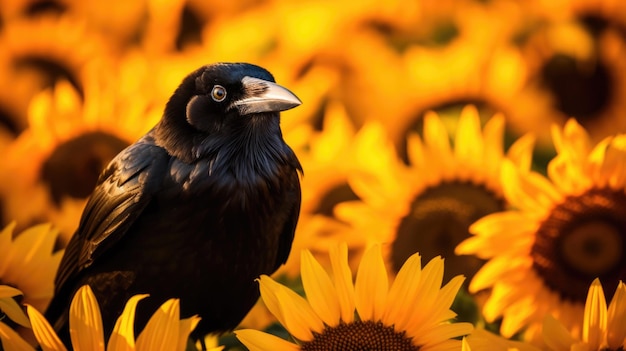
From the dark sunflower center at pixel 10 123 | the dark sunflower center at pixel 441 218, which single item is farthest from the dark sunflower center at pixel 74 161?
the dark sunflower center at pixel 441 218

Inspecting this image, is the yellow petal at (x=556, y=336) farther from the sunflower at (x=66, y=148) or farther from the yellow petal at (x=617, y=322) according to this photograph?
the sunflower at (x=66, y=148)

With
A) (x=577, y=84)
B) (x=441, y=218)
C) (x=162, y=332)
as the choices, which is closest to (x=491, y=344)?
(x=162, y=332)

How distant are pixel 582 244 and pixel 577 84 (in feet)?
1.13

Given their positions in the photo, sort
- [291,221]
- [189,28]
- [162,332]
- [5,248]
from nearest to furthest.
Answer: [162,332] → [5,248] → [291,221] → [189,28]

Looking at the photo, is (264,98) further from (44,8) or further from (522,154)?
(44,8)

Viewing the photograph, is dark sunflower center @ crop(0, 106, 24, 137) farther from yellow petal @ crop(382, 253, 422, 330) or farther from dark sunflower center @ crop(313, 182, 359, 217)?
yellow petal @ crop(382, 253, 422, 330)

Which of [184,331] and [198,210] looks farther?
[198,210]

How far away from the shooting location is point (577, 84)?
130cm

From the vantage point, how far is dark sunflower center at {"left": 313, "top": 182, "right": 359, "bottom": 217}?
124 centimetres

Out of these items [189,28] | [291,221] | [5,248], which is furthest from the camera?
[189,28]

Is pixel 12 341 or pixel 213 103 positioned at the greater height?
pixel 213 103

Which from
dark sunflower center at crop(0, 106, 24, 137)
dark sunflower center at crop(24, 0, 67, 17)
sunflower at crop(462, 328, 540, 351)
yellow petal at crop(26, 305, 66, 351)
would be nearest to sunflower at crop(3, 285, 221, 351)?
yellow petal at crop(26, 305, 66, 351)

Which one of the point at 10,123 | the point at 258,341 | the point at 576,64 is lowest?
the point at 258,341

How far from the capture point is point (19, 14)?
1.42 meters
